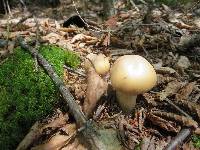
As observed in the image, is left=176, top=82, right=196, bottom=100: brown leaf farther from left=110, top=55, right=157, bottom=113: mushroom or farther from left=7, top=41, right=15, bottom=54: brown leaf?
left=7, top=41, right=15, bottom=54: brown leaf

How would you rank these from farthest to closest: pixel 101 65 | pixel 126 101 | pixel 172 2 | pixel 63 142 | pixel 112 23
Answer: pixel 172 2, pixel 112 23, pixel 101 65, pixel 126 101, pixel 63 142

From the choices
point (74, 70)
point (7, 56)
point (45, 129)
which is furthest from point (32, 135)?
point (7, 56)

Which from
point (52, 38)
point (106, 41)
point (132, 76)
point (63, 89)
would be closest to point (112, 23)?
point (106, 41)

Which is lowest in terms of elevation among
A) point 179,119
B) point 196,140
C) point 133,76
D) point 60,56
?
point 196,140

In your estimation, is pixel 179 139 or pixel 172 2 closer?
pixel 179 139

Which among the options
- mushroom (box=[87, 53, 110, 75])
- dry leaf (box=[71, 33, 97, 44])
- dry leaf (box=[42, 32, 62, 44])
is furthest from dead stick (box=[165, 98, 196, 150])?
dry leaf (box=[42, 32, 62, 44])

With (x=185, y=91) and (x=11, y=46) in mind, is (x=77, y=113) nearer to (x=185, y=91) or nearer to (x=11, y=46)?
(x=185, y=91)

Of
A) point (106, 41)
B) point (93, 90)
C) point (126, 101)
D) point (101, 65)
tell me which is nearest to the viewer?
point (126, 101)

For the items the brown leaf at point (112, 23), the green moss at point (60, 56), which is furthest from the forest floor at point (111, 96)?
the brown leaf at point (112, 23)

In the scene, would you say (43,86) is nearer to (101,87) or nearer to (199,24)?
(101,87)
